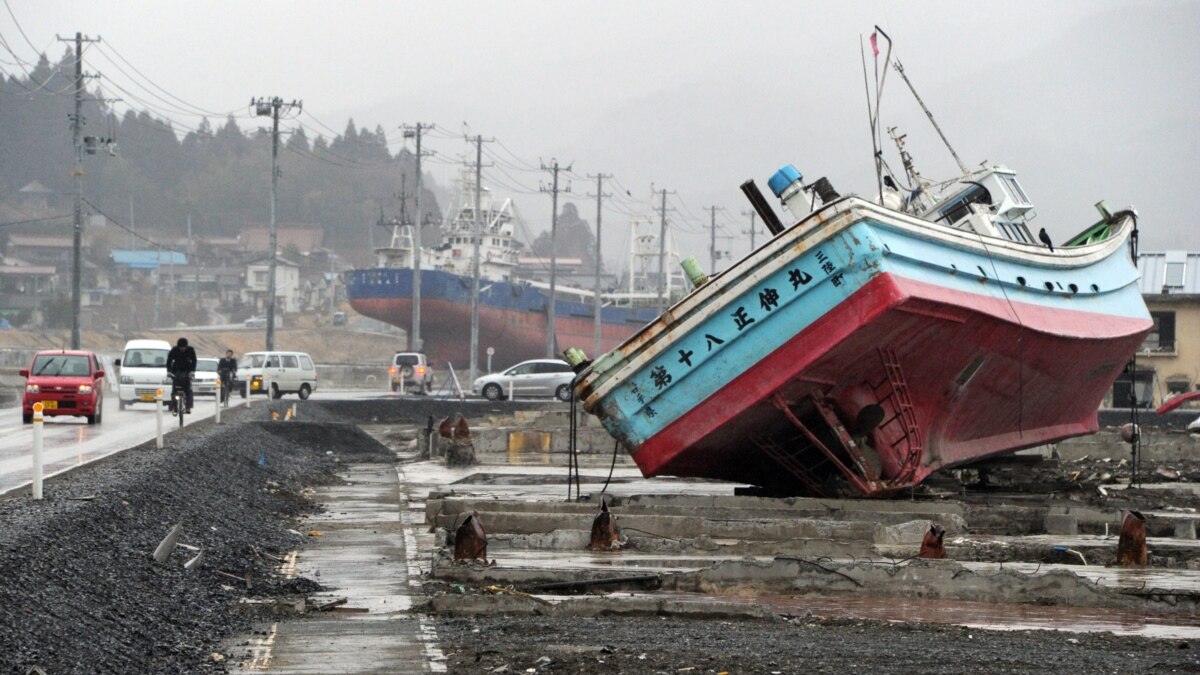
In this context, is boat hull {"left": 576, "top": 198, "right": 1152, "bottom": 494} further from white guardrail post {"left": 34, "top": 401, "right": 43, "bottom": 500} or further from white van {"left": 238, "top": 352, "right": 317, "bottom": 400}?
white van {"left": 238, "top": 352, "right": 317, "bottom": 400}

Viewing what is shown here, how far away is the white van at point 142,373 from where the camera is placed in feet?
138

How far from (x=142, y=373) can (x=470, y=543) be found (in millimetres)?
31016

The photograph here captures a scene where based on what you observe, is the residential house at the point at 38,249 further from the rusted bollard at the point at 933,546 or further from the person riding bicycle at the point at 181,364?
the rusted bollard at the point at 933,546

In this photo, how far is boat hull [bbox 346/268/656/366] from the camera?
97312 mm

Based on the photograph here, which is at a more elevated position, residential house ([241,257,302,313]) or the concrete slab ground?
residential house ([241,257,302,313])

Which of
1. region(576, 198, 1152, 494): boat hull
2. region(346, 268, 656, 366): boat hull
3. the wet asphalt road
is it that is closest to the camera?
region(576, 198, 1152, 494): boat hull

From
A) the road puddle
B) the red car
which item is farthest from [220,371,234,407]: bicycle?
the road puddle

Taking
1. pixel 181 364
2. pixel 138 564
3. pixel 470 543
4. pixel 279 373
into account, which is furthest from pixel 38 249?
pixel 138 564

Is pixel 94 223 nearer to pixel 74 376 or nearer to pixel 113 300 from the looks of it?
pixel 113 300

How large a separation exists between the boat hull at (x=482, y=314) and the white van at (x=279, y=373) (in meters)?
38.1

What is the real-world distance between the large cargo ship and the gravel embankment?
72634 millimetres

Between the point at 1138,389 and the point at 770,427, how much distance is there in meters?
53.8

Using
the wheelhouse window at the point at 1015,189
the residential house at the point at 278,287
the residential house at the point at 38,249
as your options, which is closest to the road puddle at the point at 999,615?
the wheelhouse window at the point at 1015,189

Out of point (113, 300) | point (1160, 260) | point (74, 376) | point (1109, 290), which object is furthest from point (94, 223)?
point (1109, 290)
